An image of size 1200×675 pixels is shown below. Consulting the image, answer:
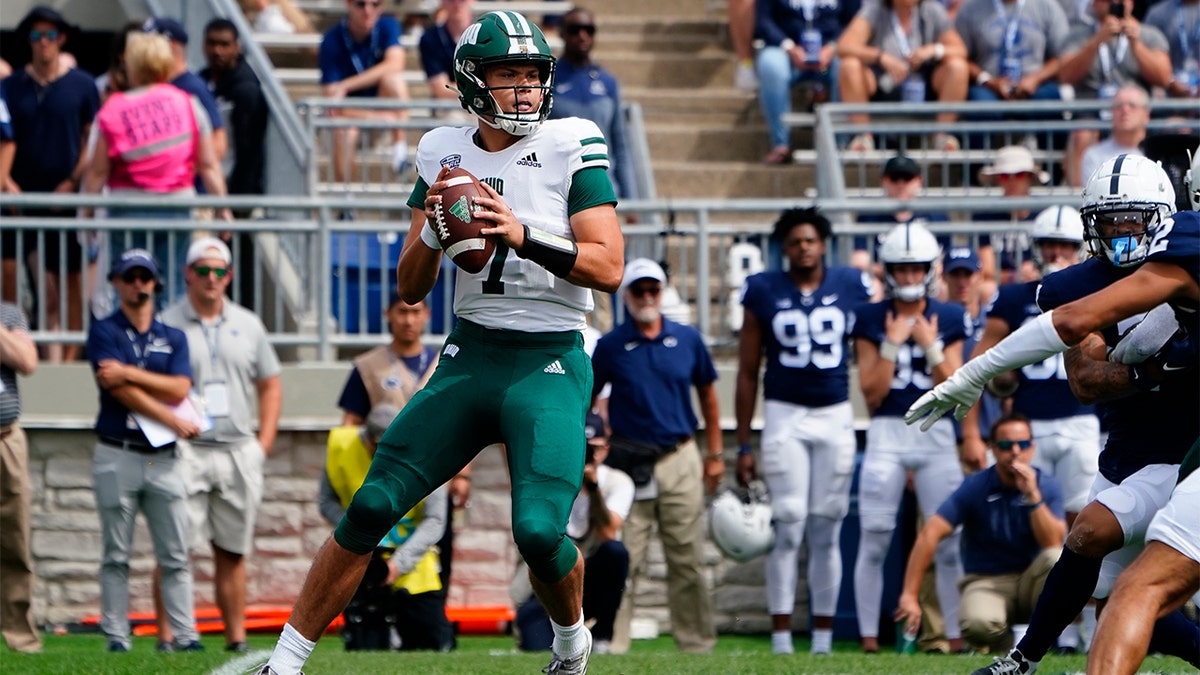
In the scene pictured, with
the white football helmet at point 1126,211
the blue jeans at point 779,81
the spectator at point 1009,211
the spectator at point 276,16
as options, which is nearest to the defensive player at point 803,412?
the spectator at point 1009,211

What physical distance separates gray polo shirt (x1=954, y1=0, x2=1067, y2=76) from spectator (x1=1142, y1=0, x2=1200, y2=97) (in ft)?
2.32

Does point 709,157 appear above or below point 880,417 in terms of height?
above

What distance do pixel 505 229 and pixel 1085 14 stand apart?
368 inches

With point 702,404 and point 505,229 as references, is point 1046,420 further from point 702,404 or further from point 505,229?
point 505,229

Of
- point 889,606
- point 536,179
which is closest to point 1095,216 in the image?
point 536,179

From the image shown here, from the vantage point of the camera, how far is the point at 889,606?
34.7 feet

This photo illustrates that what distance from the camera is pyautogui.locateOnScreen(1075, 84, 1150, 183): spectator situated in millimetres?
11828

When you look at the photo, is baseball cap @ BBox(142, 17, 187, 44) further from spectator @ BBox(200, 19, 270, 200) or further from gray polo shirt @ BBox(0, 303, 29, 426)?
gray polo shirt @ BBox(0, 303, 29, 426)

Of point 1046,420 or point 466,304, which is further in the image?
point 1046,420

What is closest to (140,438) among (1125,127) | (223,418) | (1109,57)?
(223,418)

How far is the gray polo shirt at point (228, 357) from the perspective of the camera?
9.70 metres

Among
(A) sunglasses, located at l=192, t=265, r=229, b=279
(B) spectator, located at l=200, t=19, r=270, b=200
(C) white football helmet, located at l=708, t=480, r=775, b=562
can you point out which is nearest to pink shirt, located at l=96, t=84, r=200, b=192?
(B) spectator, located at l=200, t=19, r=270, b=200

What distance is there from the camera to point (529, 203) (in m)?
5.60

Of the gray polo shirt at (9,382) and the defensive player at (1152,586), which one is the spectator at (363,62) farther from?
the defensive player at (1152,586)
